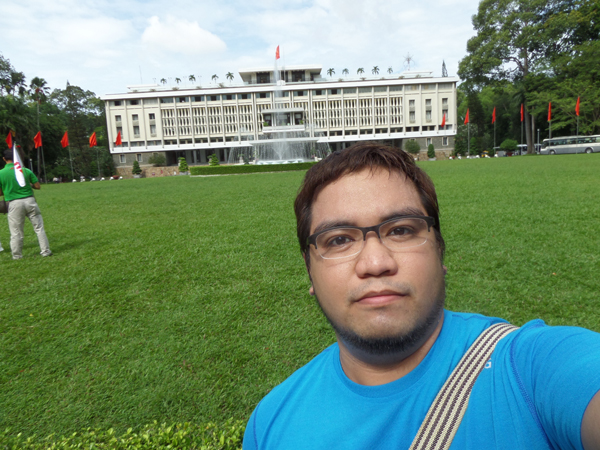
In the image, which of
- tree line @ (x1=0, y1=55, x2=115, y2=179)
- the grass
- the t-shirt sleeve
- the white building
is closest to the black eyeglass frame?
the t-shirt sleeve

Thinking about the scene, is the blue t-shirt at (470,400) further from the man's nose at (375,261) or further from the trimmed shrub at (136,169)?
the trimmed shrub at (136,169)

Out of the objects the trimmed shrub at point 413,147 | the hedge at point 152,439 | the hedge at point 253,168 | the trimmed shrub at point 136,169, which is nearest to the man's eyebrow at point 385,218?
the hedge at point 152,439

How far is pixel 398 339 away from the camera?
111 centimetres

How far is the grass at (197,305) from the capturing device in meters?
3.13

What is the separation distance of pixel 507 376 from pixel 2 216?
15.6 m

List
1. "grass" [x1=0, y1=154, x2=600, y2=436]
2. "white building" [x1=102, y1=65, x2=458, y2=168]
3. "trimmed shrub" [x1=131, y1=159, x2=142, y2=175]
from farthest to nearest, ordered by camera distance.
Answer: "white building" [x1=102, y1=65, x2=458, y2=168] → "trimmed shrub" [x1=131, y1=159, x2=142, y2=175] → "grass" [x1=0, y1=154, x2=600, y2=436]

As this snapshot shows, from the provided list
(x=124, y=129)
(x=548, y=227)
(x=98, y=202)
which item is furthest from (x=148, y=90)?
(x=548, y=227)

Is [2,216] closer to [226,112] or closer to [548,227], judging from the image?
[548,227]

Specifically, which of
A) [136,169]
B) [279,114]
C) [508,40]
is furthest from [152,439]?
[279,114]

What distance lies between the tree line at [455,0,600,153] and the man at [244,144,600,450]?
46.2m

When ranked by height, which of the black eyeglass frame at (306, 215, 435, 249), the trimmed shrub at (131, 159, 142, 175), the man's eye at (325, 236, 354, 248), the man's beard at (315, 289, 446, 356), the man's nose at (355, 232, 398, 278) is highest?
the trimmed shrub at (131, 159, 142, 175)

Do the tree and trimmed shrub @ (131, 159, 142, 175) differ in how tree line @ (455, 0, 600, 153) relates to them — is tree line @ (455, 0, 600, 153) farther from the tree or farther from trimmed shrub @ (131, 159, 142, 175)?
trimmed shrub @ (131, 159, 142, 175)

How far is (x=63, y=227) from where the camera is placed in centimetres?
1043

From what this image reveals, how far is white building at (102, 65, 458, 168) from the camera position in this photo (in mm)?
64812
